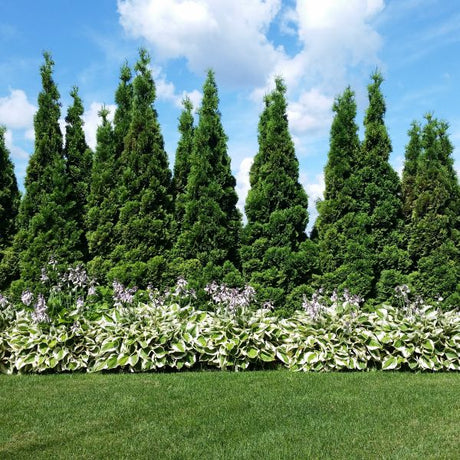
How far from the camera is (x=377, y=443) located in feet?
13.4

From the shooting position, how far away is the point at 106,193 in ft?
34.0

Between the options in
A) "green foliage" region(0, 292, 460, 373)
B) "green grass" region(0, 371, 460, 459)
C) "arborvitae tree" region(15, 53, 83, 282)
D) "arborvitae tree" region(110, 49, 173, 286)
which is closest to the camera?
"green grass" region(0, 371, 460, 459)

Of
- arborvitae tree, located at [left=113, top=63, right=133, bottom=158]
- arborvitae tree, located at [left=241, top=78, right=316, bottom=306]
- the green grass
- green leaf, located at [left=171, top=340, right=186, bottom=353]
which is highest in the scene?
arborvitae tree, located at [left=113, top=63, right=133, bottom=158]

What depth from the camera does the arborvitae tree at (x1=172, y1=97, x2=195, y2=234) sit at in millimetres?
10438

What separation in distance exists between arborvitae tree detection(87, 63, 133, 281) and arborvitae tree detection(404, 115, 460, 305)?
231 inches

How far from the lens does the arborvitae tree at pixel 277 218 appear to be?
929 centimetres

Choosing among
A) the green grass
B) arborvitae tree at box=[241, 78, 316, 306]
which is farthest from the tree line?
the green grass

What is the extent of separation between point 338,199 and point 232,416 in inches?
229

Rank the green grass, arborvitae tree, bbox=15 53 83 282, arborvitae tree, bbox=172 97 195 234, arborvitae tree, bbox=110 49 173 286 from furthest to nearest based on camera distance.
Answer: arborvitae tree, bbox=172 97 195 234, arborvitae tree, bbox=15 53 83 282, arborvitae tree, bbox=110 49 173 286, the green grass

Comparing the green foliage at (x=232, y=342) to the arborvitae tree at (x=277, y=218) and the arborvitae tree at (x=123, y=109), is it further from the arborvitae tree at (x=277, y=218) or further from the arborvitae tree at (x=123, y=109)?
the arborvitae tree at (x=123, y=109)

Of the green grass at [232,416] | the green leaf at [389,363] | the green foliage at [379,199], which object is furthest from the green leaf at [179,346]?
the green foliage at [379,199]

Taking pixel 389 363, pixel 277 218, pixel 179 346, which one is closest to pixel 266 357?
pixel 179 346

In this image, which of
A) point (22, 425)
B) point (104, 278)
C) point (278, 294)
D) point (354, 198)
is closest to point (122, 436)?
point (22, 425)

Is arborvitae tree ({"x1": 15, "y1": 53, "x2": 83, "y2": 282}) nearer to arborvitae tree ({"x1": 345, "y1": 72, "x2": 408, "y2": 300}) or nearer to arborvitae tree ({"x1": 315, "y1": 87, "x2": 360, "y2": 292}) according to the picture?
arborvitae tree ({"x1": 315, "y1": 87, "x2": 360, "y2": 292})
